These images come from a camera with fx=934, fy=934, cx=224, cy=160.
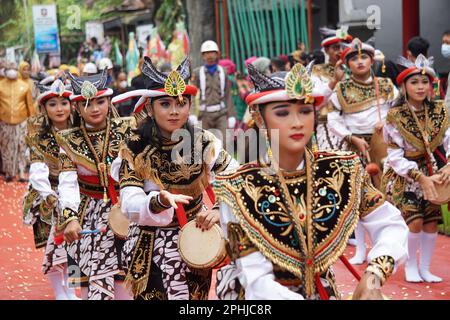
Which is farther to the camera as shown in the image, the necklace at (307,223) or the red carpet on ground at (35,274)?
the red carpet on ground at (35,274)

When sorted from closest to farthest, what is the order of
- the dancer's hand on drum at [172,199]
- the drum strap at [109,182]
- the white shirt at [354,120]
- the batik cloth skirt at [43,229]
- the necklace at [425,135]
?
the dancer's hand on drum at [172,199] → the drum strap at [109,182] → the batik cloth skirt at [43,229] → the necklace at [425,135] → the white shirt at [354,120]

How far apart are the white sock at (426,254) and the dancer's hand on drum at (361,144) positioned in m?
1.16

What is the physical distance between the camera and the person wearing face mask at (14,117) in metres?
16.1

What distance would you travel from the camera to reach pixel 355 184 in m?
3.91

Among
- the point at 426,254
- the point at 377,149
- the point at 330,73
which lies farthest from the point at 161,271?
the point at 330,73

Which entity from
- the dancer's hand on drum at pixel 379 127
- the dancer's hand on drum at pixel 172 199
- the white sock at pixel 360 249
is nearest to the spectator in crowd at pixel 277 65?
the dancer's hand on drum at pixel 379 127

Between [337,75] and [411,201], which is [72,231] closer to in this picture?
[411,201]

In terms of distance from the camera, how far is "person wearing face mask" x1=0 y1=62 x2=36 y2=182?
16.1 meters

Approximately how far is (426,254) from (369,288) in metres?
4.53

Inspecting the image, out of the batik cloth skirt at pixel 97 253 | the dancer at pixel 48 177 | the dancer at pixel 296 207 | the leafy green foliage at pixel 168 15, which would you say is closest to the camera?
the dancer at pixel 296 207

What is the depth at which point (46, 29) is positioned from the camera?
2120cm

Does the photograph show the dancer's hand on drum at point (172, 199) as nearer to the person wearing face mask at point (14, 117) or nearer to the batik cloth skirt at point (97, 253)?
the batik cloth skirt at point (97, 253)
